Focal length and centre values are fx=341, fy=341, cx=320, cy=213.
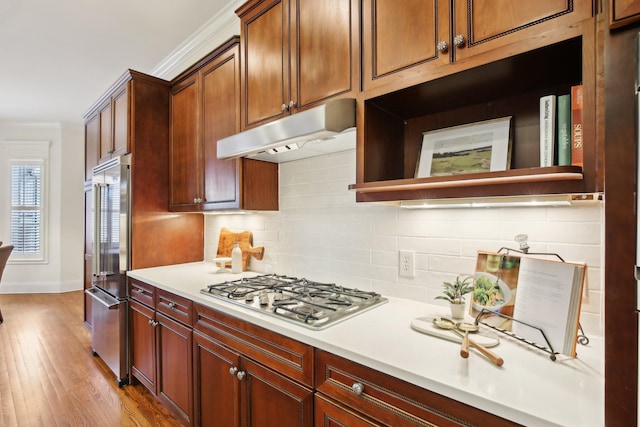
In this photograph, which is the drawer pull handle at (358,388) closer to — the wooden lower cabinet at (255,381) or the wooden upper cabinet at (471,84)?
the wooden lower cabinet at (255,381)

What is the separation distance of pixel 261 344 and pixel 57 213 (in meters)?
6.19

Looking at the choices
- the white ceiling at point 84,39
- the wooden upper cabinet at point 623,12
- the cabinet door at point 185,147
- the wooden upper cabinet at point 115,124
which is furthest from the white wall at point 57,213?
the wooden upper cabinet at point 623,12

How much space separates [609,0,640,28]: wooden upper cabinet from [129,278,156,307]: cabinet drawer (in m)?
2.42

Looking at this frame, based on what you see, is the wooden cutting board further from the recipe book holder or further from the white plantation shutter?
the white plantation shutter

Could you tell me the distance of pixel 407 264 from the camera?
163cm

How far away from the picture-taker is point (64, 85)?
13.4 feet

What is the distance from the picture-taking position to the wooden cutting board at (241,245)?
2.44 meters

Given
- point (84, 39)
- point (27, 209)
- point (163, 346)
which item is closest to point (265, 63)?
point (163, 346)

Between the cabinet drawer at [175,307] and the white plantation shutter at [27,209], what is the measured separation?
530cm

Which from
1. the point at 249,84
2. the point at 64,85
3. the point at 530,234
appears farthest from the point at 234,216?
the point at 64,85

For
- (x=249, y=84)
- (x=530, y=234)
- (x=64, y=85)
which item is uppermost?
(x=64, y=85)

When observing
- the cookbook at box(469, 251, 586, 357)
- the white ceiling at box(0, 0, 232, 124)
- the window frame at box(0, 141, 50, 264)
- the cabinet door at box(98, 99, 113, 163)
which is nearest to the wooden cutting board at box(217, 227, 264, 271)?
the cabinet door at box(98, 99, 113, 163)

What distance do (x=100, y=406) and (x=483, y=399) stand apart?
2.53 m

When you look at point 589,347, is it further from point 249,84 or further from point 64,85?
point 64,85
